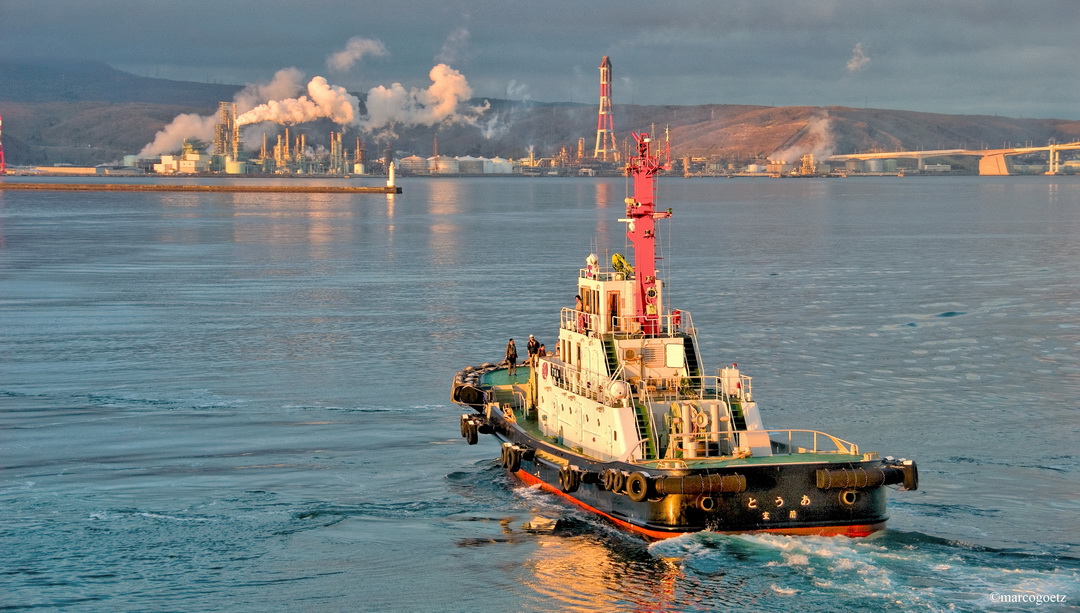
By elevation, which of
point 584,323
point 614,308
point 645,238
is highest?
point 645,238

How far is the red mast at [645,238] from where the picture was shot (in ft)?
97.9

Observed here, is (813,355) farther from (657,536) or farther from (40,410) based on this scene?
(40,410)

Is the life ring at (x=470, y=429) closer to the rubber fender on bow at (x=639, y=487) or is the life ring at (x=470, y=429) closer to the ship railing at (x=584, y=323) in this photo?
the ship railing at (x=584, y=323)

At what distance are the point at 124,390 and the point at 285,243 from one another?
65.3 m

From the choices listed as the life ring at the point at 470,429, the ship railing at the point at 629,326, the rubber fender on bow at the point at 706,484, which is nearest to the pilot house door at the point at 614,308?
the ship railing at the point at 629,326

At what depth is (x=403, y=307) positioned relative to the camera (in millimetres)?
61219

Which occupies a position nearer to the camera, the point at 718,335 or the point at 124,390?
the point at 124,390

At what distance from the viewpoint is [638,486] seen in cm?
2534

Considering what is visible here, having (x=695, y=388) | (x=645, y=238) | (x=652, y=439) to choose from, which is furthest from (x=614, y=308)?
(x=652, y=439)

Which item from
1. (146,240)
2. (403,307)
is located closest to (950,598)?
(403,307)

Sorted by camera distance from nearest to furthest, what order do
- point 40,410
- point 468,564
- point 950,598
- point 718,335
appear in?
point 950,598 → point 468,564 → point 40,410 → point 718,335

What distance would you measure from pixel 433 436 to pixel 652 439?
9552 millimetres

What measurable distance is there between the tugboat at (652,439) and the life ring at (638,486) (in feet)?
0.06

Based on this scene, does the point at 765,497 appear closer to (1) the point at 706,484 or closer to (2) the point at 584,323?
(1) the point at 706,484
